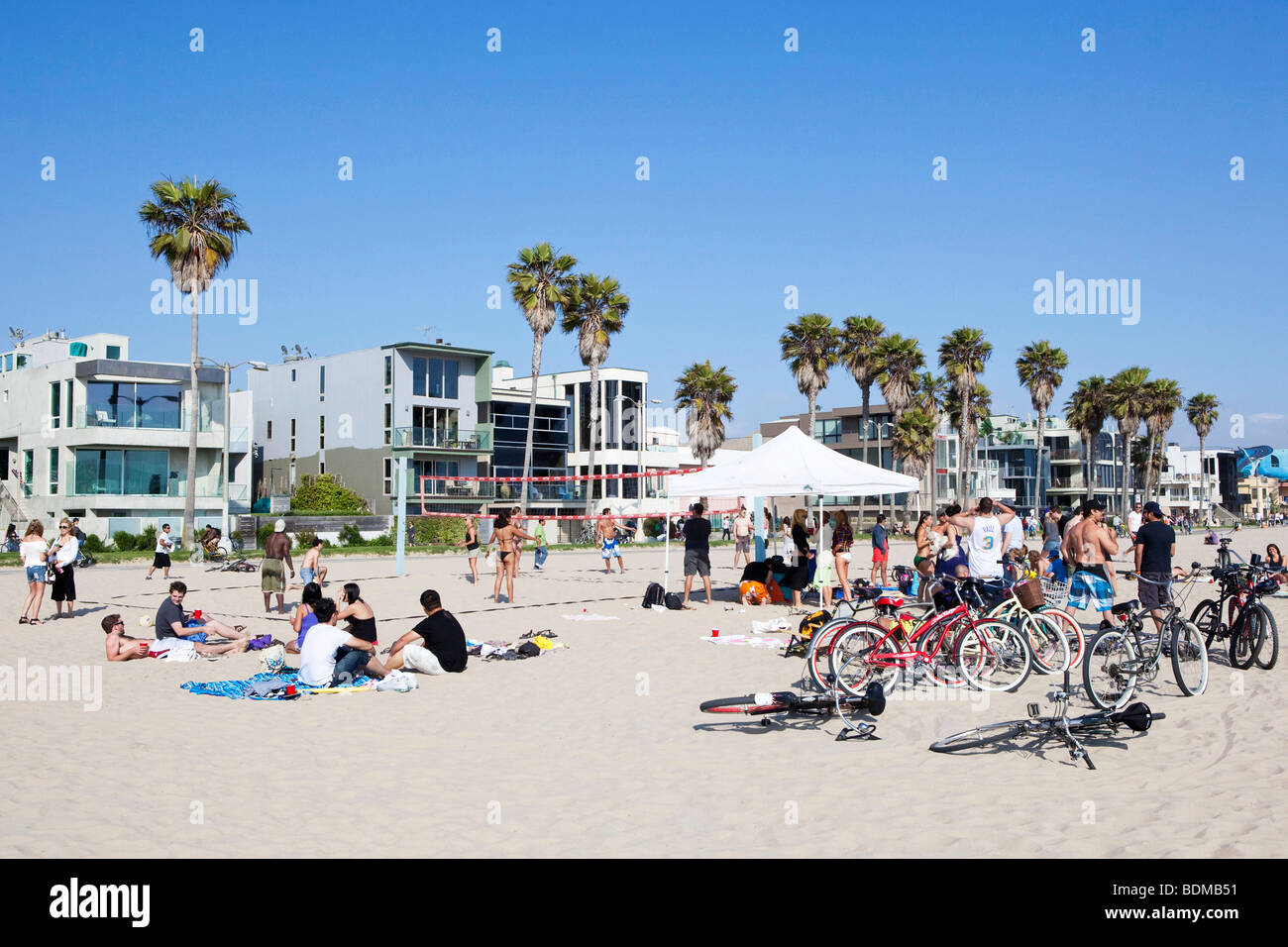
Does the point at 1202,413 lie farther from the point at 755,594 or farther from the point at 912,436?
the point at 755,594

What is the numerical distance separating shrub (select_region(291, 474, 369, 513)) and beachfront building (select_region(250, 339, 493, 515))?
76.2 inches

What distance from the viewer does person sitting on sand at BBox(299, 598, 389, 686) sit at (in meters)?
9.95

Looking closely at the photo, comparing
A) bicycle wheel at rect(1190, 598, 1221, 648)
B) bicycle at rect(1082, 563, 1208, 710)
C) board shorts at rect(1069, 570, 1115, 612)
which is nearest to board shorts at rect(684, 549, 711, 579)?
board shorts at rect(1069, 570, 1115, 612)

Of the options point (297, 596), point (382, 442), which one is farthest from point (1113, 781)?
point (382, 442)

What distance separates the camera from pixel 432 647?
35.2 feet

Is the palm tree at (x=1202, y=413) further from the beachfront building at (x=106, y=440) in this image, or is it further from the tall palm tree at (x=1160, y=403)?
the beachfront building at (x=106, y=440)

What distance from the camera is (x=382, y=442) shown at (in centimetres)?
5303

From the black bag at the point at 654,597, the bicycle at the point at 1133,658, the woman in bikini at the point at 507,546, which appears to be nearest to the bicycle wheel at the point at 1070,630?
the bicycle at the point at 1133,658

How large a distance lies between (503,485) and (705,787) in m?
49.1

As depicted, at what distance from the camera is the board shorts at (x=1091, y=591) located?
1176 cm

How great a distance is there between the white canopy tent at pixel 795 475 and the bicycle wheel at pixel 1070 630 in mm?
5626

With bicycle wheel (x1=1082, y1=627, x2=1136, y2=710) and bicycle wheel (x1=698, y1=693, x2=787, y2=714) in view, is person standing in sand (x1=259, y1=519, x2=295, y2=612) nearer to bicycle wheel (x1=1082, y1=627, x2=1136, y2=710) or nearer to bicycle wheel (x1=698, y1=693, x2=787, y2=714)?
bicycle wheel (x1=698, y1=693, x2=787, y2=714)
